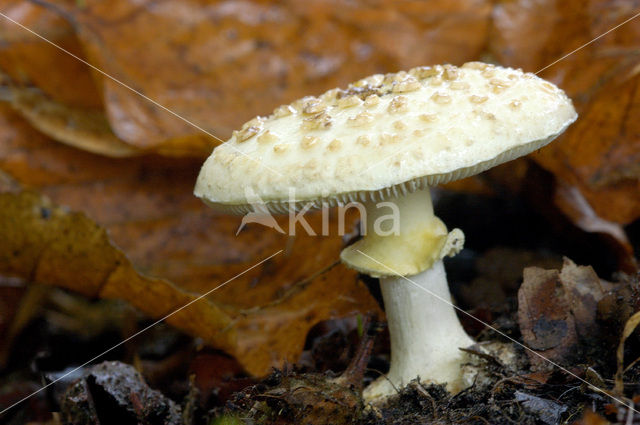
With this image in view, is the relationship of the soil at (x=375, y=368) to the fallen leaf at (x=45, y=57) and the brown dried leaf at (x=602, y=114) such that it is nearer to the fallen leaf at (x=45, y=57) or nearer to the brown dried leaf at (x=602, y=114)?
the brown dried leaf at (x=602, y=114)

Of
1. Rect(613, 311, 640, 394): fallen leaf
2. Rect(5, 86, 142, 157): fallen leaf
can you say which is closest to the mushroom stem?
Rect(613, 311, 640, 394): fallen leaf

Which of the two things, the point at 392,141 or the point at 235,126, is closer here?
the point at 392,141

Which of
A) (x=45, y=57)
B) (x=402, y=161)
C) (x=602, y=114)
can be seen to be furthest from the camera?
(x=45, y=57)

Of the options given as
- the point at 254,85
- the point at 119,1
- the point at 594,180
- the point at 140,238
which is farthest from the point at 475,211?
the point at 119,1

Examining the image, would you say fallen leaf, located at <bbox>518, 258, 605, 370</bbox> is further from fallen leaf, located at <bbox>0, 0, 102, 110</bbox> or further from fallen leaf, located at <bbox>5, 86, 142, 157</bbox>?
fallen leaf, located at <bbox>0, 0, 102, 110</bbox>

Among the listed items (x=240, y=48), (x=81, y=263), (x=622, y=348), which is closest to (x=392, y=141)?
(x=622, y=348)

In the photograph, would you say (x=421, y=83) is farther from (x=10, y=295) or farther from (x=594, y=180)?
(x=10, y=295)

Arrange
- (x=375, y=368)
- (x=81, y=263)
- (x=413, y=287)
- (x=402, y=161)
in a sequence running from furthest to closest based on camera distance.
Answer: (x=81, y=263) < (x=375, y=368) < (x=413, y=287) < (x=402, y=161)

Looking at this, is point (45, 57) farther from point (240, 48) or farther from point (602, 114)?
point (602, 114)
